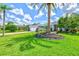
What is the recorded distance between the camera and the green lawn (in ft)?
7.95

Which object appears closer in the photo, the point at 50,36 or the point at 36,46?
the point at 36,46

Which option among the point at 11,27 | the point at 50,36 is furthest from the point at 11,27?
the point at 50,36

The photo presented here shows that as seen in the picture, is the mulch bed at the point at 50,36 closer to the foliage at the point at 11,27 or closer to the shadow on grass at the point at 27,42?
the shadow on grass at the point at 27,42

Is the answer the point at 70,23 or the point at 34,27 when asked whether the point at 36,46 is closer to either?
the point at 34,27

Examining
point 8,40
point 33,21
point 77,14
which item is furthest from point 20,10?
point 77,14

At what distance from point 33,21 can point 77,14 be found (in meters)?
0.51

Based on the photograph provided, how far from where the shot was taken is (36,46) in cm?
245

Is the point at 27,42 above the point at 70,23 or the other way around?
the other way around

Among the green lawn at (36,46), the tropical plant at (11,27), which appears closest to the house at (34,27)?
the green lawn at (36,46)

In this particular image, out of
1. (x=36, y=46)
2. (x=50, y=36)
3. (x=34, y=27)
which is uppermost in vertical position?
(x=34, y=27)

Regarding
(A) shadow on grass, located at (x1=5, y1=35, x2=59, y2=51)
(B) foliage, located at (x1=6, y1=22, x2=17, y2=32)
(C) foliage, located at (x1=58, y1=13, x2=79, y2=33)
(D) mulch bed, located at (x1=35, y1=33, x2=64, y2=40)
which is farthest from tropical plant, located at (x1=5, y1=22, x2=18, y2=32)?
(C) foliage, located at (x1=58, y1=13, x2=79, y2=33)

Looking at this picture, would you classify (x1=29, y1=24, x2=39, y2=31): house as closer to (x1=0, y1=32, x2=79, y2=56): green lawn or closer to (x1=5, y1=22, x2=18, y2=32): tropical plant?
(x1=0, y1=32, x2=79, y2=56): green lawn

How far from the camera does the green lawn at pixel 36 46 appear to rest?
7.95 feet

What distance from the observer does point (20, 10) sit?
2.48 meters
